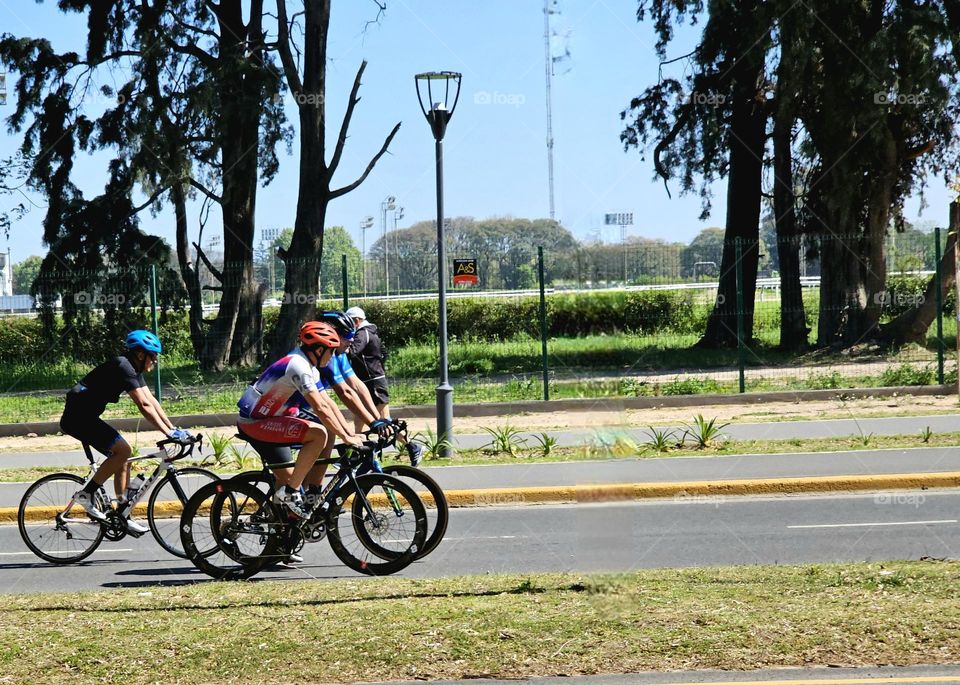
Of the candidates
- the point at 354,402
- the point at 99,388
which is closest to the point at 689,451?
the point at 354,402

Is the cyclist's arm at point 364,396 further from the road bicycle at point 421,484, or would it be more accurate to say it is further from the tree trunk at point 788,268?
the tree trunk at point 788,268

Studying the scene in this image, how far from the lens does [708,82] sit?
27.4m

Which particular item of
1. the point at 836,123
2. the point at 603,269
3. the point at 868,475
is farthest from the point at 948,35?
the point at 603,269

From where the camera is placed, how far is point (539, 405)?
19109mm

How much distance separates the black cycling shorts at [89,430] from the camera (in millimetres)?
9258

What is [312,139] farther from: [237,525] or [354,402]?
[237,525]

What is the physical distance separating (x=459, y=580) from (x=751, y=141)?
23.5m

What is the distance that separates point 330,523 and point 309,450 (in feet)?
1.73

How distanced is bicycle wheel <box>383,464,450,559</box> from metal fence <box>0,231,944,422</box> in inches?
357

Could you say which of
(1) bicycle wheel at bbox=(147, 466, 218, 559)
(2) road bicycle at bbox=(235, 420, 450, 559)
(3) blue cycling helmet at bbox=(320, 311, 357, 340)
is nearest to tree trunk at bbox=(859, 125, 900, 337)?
(3) blue cycling helmet at bbox=(320, 311, 357, 340)

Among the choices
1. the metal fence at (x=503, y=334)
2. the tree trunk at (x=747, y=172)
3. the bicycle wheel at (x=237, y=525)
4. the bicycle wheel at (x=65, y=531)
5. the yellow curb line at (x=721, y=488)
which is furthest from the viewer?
the tree trunk at (x=747, y=172)

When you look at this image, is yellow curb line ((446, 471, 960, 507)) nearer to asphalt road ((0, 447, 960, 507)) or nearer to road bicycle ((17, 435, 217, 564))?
asphalt road ((0, 447, 960, 507))

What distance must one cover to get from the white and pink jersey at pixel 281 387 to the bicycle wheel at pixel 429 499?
0.80m

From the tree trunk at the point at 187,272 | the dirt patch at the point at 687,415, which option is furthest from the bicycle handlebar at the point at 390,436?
the tree trunk at the point at 187,272
